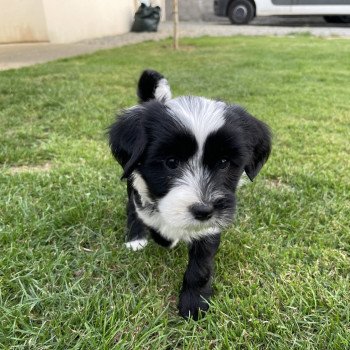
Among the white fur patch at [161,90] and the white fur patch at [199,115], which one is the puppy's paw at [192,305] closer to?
the white fur patch at [199,115]

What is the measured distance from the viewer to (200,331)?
1.75 m

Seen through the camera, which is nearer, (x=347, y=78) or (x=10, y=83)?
(x=10, y=83)

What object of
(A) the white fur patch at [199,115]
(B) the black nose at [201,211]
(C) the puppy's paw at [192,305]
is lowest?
(C) the puppy's paw at [192,305]

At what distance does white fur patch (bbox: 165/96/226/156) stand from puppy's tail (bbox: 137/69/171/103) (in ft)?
1.75

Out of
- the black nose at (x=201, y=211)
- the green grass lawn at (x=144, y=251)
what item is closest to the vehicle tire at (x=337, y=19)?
the green grass lawn at (x=144, y=251)

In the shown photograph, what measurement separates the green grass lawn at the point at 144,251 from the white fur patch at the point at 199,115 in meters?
0.73

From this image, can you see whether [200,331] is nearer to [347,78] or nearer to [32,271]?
[32,271]

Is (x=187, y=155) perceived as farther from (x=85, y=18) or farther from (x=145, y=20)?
(x=145, y=20)

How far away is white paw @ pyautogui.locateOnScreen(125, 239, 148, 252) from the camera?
2.29m

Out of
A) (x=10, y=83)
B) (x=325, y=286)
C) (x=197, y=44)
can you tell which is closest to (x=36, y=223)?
(x=325, y=286)

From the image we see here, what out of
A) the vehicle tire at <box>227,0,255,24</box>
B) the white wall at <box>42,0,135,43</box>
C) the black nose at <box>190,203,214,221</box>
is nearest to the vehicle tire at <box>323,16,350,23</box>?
the vehicle tire at <box>227,0,255,24</box>

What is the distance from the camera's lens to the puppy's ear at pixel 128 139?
177 centimetres

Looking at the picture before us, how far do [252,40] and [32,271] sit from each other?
10.8 meters

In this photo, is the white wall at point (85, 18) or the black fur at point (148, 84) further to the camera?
the white wall at point (85, 18)
